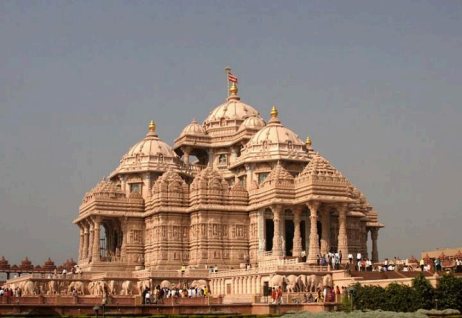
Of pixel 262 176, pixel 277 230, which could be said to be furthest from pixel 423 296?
pixel 262 176

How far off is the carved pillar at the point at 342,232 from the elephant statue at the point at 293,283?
1030cm

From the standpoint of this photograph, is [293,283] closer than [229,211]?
Yes

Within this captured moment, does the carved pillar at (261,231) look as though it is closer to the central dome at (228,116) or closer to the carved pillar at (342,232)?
the carved pillar at (342,232)

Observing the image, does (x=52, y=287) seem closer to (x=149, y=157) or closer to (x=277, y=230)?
(x=277, y=230)

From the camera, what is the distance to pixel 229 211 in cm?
7625

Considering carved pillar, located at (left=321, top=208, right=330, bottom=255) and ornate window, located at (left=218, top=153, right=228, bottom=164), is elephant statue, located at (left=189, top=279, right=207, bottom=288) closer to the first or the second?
carved pillar, located at (left=321, top=208, right=330, bottom=255)

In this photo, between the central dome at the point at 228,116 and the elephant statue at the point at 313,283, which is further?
the central dome at the point at 228,116

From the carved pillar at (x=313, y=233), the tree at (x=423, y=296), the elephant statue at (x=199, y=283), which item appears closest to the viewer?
the tree at (x=423, y=296)

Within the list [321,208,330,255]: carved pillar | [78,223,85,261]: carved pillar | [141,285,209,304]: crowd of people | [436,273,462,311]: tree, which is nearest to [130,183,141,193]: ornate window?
[78,223,85,261]: carved pillar

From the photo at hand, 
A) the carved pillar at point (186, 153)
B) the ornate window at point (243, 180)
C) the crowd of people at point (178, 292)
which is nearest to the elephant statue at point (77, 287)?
the crowd of people at point (178, 292)

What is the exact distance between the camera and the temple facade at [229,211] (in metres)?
71.4

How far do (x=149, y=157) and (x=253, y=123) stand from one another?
→ 11562 mm

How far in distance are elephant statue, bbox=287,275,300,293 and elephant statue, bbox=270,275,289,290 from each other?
0.26m

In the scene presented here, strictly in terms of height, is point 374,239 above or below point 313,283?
above
